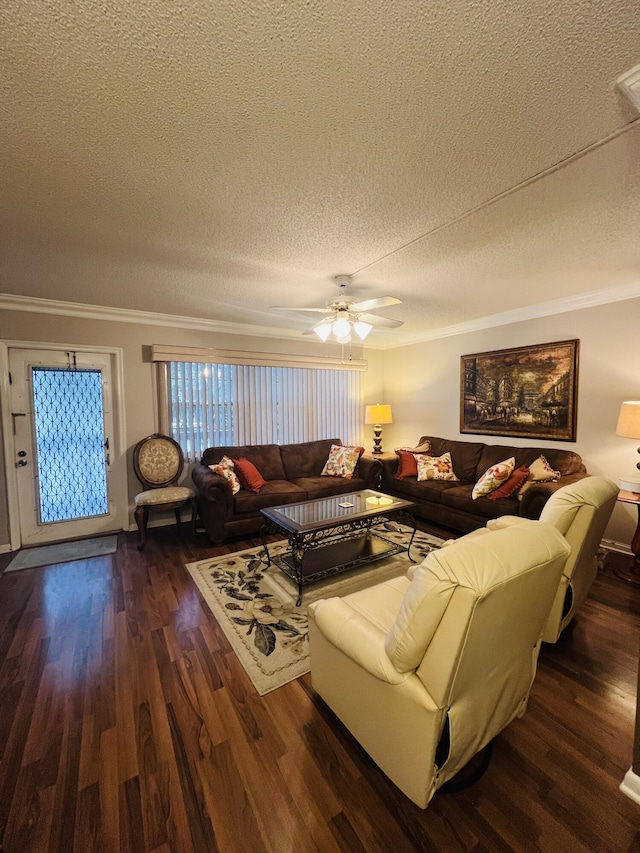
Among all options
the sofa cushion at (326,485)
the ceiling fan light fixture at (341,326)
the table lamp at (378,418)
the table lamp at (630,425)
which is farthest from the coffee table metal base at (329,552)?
the table lamp at (378,418)

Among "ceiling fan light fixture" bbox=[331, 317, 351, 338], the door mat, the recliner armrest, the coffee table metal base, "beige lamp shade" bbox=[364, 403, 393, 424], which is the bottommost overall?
the door mat

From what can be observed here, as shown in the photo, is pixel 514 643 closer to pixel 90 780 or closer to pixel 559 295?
pixel 90 780

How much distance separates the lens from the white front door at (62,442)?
3525mm

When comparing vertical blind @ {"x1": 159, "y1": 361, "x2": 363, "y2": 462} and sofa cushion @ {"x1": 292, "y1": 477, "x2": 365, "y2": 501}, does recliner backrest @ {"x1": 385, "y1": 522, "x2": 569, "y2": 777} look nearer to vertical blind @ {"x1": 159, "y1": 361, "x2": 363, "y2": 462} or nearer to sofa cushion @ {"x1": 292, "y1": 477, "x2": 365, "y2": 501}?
sofa cushion @ {"x1": 292, "y1": 477, "x2": 365, "y2": 501}

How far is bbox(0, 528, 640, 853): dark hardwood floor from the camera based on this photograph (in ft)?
3.82

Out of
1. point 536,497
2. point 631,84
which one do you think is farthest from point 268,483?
point 631,84

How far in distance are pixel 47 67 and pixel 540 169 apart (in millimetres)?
1988

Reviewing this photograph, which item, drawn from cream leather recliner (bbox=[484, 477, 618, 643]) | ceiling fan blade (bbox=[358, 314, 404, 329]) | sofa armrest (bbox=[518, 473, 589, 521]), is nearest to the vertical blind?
ceiling fan blade (bbox=[358, 314, 404, 329])

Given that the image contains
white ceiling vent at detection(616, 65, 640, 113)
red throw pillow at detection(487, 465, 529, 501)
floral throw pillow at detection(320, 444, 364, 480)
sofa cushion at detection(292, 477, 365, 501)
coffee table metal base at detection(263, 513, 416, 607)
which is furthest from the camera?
floral throw pillow at detection(320, 444, 364, 480)

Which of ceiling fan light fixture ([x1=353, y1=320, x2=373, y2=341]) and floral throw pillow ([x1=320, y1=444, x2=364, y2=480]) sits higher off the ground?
ceiling fan light fixture ([x1=353, y1=320, x2=373, y2=341])

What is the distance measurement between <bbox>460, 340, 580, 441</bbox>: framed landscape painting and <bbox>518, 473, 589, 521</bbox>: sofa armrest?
35.6 inches

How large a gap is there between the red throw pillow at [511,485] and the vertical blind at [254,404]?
2.67m

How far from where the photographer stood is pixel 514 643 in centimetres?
122

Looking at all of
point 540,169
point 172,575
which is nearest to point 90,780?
point 172,575
